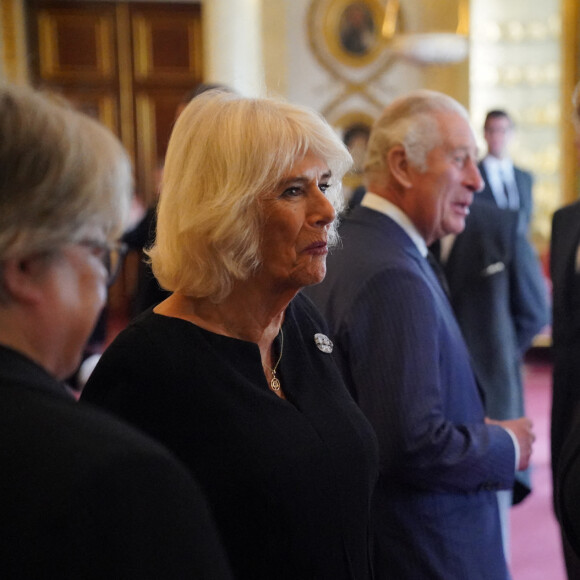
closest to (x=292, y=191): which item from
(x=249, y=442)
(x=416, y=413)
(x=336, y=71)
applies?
(x=249, y=442)

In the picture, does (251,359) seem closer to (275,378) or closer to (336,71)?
(275,378)

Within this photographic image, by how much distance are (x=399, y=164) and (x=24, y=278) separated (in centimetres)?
151

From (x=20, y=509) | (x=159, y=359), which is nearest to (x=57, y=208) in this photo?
(x=20, y=509)

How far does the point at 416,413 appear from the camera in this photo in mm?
1769

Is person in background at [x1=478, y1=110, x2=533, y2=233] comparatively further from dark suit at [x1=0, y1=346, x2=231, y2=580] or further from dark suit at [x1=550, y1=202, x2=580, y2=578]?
dark suit at [x1=0, y1=346, x2=231, y2=580]

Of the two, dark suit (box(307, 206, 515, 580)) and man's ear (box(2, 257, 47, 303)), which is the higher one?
man's ear (box(2, 257, 47, 303))

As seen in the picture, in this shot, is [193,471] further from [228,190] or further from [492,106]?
[492,106]

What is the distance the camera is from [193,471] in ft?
4.47

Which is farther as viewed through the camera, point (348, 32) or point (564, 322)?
point (348, 32)

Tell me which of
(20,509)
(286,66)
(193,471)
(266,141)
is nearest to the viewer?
(20,509)

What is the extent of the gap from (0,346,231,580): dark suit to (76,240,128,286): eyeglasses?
0.44 ft

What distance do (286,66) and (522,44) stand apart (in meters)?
2.46

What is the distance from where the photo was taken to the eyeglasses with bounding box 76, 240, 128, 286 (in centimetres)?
86

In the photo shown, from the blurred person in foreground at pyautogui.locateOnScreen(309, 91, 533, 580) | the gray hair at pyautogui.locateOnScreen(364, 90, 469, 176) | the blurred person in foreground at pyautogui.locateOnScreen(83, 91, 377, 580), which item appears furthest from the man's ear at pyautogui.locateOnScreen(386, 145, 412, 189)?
the blurred person in foreground at pyautogui.locateOnScreen(83, 91, 377, 580)
